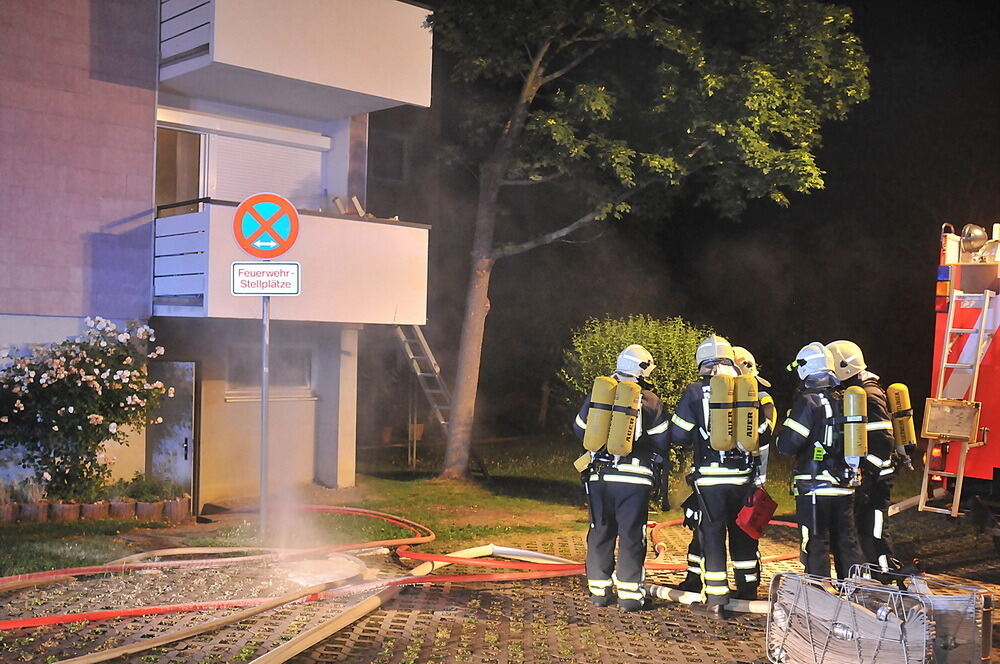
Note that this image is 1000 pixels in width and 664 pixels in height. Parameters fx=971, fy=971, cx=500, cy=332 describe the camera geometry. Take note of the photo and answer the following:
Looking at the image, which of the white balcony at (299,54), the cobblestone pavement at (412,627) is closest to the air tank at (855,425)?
the cobblestone pavement at (412,627)

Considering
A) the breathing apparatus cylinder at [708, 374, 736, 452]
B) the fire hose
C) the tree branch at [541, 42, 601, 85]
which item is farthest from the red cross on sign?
the tree branch at [541, 42, 601, 85]

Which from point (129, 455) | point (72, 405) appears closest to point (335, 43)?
point (72, 405)

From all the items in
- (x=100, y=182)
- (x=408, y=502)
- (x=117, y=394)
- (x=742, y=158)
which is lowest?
(x=408, y=502)

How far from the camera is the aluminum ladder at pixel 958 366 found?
8.64m

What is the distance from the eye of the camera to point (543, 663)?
5988 millimetres

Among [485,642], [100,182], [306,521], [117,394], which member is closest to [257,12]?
[100,182]

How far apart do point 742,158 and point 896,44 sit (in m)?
9.50

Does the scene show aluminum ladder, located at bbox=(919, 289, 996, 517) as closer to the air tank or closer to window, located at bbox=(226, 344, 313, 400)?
the air tank

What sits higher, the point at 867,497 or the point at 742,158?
the point at 742,158

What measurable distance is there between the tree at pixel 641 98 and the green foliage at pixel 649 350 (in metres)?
2.07

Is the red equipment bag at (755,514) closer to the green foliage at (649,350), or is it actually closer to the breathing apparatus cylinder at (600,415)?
the breathing apparatus cylinder at (600,415)

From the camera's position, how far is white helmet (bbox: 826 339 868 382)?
7961mm

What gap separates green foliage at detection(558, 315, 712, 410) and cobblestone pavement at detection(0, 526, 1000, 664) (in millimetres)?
4451

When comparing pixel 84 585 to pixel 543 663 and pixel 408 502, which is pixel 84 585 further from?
pixel 408 502
